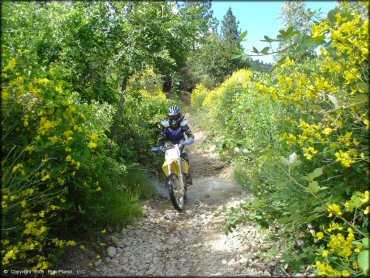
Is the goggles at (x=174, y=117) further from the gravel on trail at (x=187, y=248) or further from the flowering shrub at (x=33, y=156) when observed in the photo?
the flowering shrub at (x=33, y=156)

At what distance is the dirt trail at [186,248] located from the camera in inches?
115

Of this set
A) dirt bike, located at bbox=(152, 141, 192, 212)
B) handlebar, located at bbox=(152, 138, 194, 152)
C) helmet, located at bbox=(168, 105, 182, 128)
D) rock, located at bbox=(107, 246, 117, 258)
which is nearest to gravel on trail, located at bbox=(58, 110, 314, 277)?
rock, located at bbox=(107, 246, 117, 258)

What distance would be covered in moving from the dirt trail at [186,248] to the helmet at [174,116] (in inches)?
58.2

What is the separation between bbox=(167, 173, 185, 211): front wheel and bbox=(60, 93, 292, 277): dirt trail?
136 millimetres

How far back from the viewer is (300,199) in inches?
98.1

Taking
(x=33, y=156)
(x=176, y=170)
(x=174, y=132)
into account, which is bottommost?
(x=176, y=170)

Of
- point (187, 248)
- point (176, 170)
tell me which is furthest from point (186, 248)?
point (176, 170)

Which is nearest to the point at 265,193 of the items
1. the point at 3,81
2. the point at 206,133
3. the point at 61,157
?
the point at 61,157

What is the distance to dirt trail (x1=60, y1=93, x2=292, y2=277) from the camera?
2928 millimetres

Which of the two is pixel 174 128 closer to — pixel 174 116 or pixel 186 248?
pixel 174 116

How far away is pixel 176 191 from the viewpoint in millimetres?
5105

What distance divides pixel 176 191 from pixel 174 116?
149 centimetres

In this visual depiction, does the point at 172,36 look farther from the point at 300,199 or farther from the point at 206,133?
the point at 206,133

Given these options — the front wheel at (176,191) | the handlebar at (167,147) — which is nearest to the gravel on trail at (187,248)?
the front wheel at (176,191)
